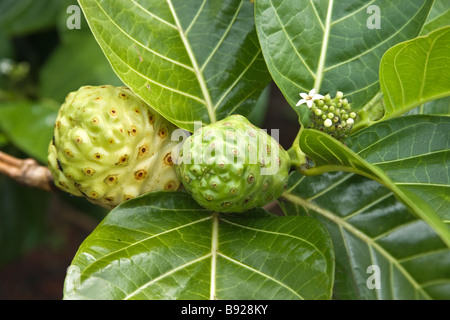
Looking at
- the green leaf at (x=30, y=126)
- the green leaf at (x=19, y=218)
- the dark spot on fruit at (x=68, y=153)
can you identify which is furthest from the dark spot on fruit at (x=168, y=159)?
the green leaf at (x=19, y=218)

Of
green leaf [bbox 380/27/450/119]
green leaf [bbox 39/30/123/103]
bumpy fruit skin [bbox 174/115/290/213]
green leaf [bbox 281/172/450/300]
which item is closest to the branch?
bumpy fruit skin [bbox 174/115/290/213]

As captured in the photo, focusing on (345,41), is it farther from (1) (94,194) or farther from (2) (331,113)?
(1) (94,194)

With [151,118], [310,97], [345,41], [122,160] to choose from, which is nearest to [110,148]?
[122,160]

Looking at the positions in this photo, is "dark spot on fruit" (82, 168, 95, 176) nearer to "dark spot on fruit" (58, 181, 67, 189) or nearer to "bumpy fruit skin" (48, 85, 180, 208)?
"bumpy fruit skin" (48, 85, 180, 208)

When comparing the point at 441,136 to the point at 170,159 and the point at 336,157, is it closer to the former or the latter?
the point at 336,157

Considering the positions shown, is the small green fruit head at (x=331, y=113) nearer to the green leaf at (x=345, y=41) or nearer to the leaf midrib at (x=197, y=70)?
the green leaf at (x=345, y=41)

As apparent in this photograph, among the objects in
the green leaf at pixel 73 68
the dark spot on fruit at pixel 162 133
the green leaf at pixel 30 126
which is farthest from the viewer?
the green leaf at pixel 73 68
